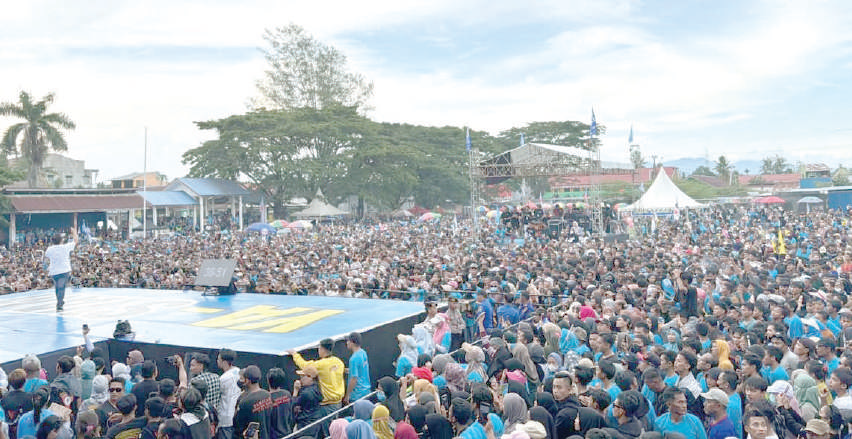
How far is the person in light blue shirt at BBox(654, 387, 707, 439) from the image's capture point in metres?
4.84

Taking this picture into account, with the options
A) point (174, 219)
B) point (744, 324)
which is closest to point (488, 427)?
point (744, 324)

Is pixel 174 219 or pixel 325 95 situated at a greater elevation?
pixel 325 95

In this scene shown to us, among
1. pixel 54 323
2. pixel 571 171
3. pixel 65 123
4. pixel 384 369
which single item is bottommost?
pixel 384 369

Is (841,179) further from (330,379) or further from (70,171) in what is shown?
(70,171)

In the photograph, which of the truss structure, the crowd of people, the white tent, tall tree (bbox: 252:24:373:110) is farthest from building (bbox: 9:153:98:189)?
the crowd of people

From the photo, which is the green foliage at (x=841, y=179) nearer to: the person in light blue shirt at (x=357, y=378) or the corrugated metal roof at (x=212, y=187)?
the corrugated metal roof at (x=212, y=187)

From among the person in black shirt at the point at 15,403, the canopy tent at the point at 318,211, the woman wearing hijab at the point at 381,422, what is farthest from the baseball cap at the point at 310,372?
the canopy tent at the point at 318,211

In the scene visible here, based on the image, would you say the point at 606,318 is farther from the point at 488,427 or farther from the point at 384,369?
the point at 488,427

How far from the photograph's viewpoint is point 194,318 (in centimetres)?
1049

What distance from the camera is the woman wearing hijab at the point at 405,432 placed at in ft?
16.3

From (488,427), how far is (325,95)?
49771 mm

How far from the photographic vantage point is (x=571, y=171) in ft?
98.3

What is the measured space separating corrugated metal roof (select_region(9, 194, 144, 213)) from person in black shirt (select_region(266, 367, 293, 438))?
34088 mm

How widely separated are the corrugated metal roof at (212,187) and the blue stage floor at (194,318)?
30287mm
